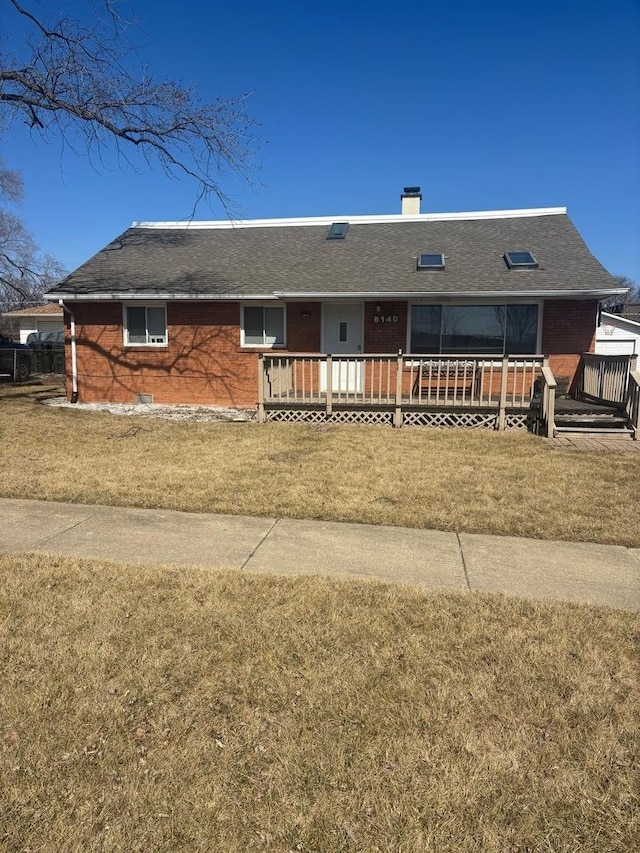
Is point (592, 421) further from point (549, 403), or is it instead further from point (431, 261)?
point (431, 261)

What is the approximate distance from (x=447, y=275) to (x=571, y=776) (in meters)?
12.0

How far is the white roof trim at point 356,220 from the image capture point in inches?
618

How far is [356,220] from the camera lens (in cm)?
1664

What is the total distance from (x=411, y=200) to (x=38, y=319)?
121 ft

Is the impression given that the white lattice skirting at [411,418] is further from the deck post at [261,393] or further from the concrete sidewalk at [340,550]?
the concrete sidewalk at [340,550]

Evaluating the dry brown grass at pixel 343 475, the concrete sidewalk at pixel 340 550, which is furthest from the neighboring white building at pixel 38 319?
the concrete sidewalk at pixel 340 550

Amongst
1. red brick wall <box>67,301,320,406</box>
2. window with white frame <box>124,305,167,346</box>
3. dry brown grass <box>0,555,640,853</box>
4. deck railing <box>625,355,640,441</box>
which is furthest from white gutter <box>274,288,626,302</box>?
dry brown grass <box>0,555,640,853</box>

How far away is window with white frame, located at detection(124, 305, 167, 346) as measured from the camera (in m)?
14.4

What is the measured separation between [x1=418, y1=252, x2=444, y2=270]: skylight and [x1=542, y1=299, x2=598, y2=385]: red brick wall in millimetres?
2665

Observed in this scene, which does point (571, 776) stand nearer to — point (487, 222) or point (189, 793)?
point (189, 793)

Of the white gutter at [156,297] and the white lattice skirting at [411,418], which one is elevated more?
the white gutter at [156,297]

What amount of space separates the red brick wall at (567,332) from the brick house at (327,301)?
23mm

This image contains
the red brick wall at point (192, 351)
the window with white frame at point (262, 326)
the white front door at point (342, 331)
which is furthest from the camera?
the window with white frame at point (262, 326)

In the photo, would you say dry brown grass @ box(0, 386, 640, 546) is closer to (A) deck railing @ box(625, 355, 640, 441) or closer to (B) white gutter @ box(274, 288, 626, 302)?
(A) deck railing @ box(625, 355, 640, 441)
